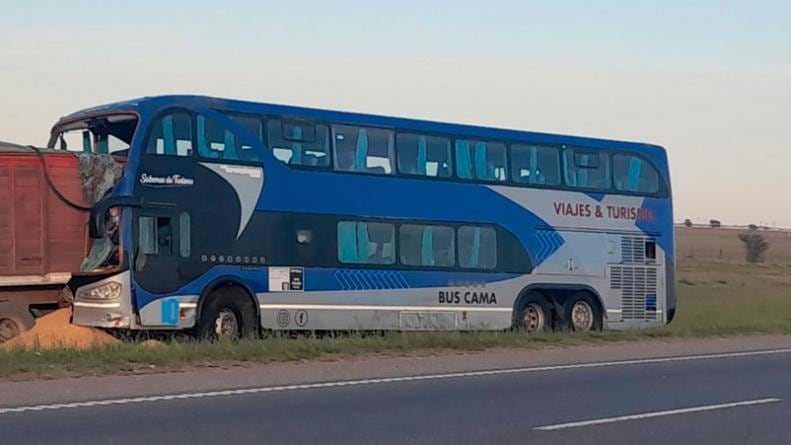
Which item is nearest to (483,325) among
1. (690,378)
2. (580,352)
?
(580,352)

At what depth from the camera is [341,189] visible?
20797 millimetres

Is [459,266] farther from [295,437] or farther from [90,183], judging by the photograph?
[295,437]

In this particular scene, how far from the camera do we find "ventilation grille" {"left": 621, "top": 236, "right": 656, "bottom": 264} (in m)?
24.8

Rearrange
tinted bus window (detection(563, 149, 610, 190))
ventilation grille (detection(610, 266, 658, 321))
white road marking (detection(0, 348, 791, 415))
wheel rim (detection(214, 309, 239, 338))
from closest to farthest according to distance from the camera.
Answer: white road marking (detection(0, 348, 791, 415)), wheel rim (detection(214, 309, 239, 338)), tinted bus window (detection(563, 149, 610, 190)), ventilation grille (detection(610, 266, 658, 321))

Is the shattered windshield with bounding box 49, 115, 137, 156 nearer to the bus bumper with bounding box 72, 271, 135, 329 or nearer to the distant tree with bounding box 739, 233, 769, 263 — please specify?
the bus bumper with bounding box 72, 271, 135, 329

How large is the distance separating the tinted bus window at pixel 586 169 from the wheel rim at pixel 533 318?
2398 millimetres

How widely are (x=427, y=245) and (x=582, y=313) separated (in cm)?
393

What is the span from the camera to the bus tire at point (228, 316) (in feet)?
63.2

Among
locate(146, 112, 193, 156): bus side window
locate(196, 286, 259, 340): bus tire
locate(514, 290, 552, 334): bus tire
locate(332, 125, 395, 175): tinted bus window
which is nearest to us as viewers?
locate(146, 112, 193, 156): bus side window

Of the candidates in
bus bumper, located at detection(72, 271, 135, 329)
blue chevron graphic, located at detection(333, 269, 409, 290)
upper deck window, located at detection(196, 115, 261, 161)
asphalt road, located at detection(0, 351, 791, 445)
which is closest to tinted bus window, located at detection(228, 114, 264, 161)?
upper deck window, located at detection(196, 115, 261, 161)

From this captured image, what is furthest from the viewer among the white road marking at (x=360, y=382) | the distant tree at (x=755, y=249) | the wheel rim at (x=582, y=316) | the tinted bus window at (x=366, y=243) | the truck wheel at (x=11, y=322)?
the distant tree at (x=755, y=249)

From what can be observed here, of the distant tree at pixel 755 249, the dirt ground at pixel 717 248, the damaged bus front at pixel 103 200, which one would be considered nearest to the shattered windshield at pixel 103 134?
the damaged bus front at pixel 103 200

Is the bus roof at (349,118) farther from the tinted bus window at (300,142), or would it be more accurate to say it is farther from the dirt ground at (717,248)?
the dirt ground at (717,248)

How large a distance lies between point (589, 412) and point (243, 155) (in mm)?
8886
